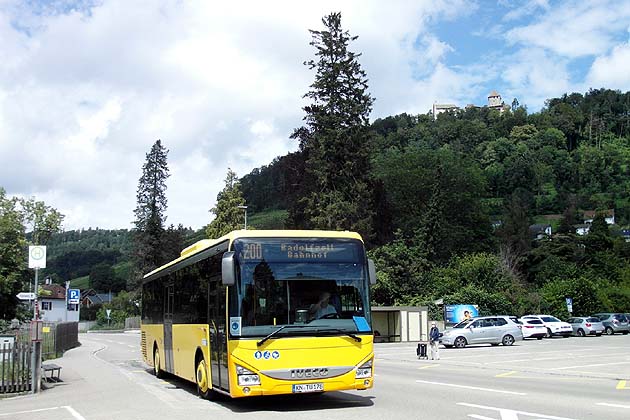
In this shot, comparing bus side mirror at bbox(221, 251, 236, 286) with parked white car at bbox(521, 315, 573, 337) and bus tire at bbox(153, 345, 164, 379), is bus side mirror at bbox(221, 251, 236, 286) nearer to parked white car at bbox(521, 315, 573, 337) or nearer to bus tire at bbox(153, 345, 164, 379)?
bus tire at bbox(153, 345, 164, 379)

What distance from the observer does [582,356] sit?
27609 mm

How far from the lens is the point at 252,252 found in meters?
12.0

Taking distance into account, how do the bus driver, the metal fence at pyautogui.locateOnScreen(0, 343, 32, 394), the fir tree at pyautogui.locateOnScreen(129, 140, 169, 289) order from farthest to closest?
the fir tree at pyautogui.locateOnScreen(129, 140, 169, 289) → the metal fence at pyautogui.locateOnScreen(0, 343, 32, 394) → the bus driver

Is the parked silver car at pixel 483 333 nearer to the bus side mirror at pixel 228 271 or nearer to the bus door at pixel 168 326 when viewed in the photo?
the bus door at pixel 168 326

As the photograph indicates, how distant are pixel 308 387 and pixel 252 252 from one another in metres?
2.46

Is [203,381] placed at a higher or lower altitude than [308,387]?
lower

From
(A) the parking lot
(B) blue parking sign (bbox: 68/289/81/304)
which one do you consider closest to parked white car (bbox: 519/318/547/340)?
(A) the parking lot

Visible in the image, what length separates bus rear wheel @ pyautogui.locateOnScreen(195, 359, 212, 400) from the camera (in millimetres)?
13720

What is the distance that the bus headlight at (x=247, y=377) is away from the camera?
11.4m

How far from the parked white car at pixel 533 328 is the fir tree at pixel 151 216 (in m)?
42.4

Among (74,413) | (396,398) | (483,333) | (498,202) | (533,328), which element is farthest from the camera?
(498,202)

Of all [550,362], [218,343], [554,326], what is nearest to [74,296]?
[550,362]

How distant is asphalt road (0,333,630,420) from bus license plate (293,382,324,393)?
397 millimetres

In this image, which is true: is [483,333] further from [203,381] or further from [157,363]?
[203,381]
